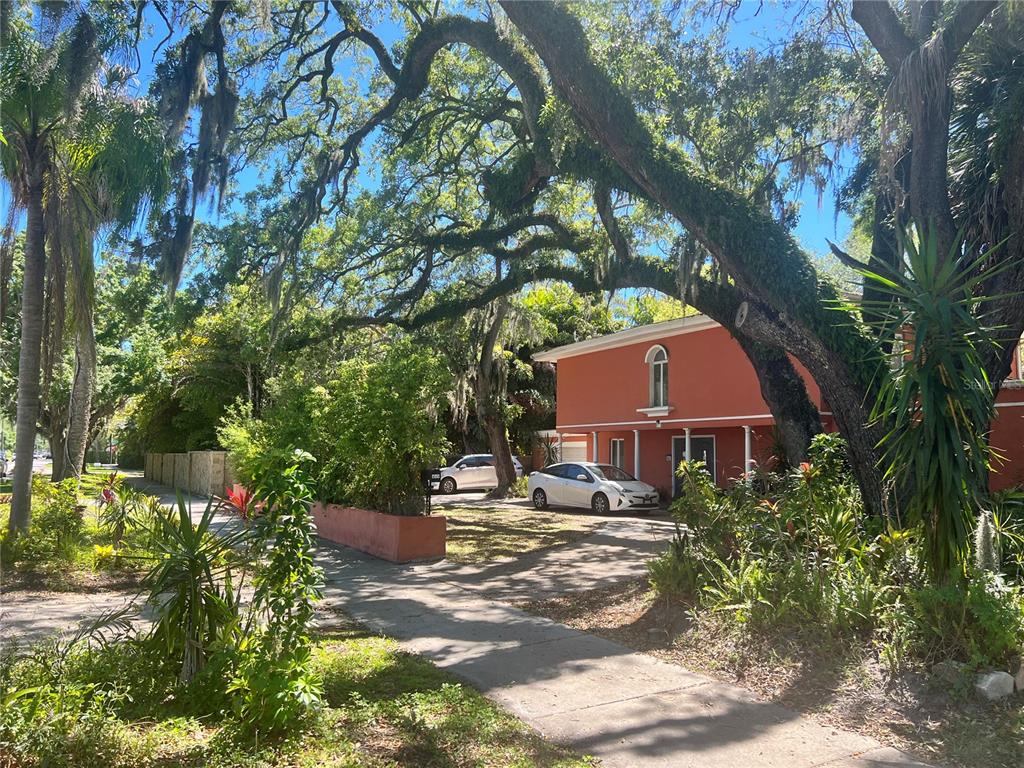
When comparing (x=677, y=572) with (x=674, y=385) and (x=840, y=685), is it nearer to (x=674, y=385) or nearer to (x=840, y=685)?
(x=840, y=685)

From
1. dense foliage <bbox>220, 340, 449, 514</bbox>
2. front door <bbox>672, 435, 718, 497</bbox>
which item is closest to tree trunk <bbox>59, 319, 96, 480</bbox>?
dense foliage <bbox>220, 340, 449, 514</bbox>

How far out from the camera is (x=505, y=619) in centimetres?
813

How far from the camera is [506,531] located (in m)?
15.8

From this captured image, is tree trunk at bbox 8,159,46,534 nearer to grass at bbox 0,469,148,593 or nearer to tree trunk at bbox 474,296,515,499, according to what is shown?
grass at bbox 0,469,148,593

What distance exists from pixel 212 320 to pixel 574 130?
808 inches

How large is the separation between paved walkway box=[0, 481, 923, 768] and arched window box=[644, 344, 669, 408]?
502 inches

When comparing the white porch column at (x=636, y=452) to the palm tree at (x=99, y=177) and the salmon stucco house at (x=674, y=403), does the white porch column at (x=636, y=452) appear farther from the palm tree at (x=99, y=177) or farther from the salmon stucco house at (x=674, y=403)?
the palm tree at (x=99, y=177)

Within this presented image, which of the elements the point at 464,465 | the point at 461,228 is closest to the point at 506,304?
the point at 461,228

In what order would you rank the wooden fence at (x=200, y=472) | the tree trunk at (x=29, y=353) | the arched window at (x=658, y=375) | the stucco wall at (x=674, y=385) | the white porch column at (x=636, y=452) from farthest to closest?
the wooden fence at (x=200, y=472)
the white porch column at (x=636, y=452)
the arched window at (x=658, y=375)
the stucco wall at (x=674, y=385)
the tree trunk at (x=29, y=353)

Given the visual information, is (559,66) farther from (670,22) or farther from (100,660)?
(100,660)

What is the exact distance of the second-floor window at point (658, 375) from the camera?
2295cm

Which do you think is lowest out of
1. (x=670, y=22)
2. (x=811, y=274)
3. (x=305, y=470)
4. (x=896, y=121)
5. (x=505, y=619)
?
(x=505, y=619)

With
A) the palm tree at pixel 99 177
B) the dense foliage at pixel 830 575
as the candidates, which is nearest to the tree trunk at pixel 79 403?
the palm tree at pixel 99 177

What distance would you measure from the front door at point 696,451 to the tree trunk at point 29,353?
16467mm
